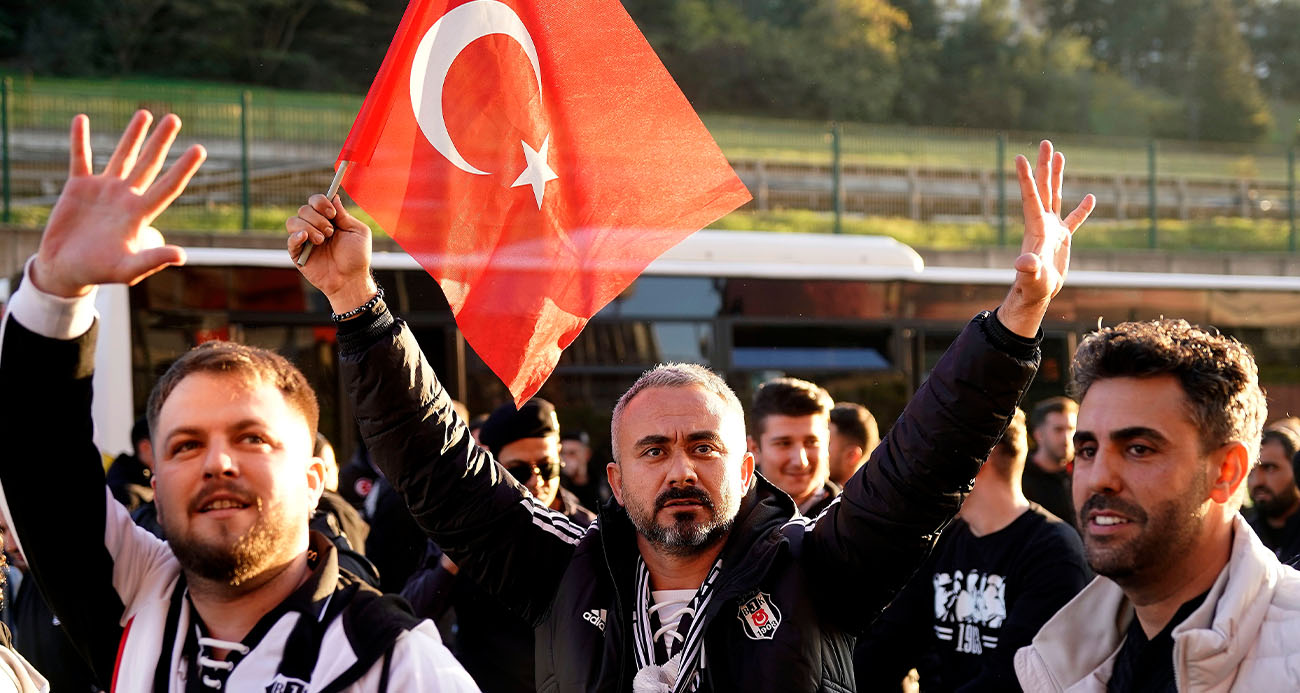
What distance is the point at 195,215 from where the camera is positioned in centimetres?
1806

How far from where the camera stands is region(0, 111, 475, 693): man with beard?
105 inches

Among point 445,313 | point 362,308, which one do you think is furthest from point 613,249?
point 445,313

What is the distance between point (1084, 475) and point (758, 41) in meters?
46.9

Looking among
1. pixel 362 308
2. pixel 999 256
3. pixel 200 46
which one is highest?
pixel 200 46

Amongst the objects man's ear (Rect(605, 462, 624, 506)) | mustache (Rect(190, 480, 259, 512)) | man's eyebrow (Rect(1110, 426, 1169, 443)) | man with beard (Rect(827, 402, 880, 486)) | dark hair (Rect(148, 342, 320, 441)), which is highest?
dark hair (Rect(148, 342, 320, 441))

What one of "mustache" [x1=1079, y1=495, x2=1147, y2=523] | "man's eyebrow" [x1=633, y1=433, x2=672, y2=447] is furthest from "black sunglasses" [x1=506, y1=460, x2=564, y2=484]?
"mustache" [x1=1079, y1=495, x2=1147, y2=523]

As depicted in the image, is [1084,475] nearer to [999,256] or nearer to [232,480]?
[232,480]

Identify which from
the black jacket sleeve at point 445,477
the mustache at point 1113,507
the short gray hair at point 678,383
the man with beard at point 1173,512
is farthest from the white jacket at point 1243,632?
the black jacket sleeve at point 445,477

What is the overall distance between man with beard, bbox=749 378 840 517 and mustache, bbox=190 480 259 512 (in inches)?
137

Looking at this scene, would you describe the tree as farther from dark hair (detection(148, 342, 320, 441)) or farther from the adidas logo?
dark hair (detection(148, 342, 320, 441))

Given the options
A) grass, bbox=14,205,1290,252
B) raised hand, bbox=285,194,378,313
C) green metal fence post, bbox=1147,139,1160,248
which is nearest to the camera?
raised hand, bbox=285,194,378,313

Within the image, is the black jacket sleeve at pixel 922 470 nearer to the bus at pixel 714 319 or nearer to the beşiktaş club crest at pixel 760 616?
the beşiktaş club crest at pixel 760 616

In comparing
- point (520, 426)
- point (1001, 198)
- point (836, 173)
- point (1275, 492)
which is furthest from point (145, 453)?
point (1001, 198)

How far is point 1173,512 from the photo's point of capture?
292 centimetres
